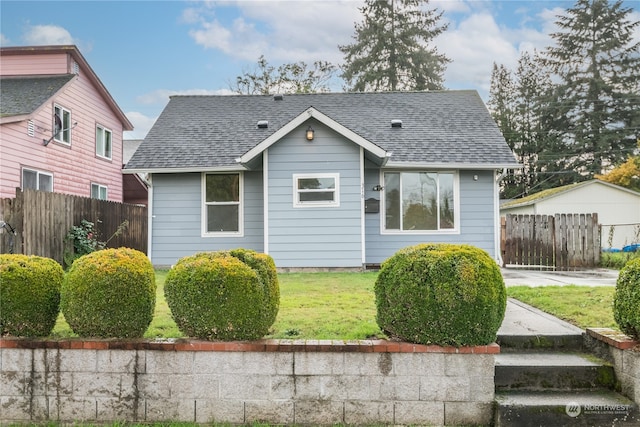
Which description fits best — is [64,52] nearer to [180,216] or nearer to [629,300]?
[180,216]

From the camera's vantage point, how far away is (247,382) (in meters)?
3.45

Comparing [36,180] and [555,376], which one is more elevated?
[36,180]

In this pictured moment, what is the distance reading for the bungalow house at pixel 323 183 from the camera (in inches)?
390

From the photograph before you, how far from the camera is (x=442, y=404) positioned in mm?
3352

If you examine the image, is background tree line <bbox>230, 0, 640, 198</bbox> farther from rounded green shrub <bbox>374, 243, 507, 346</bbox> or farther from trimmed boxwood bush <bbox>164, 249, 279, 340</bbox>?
rounded green shrub <bbox>374, 243, 507, 346</bbox>

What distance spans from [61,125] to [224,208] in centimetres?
786

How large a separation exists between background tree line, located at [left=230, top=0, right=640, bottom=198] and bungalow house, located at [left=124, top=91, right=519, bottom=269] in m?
15.8

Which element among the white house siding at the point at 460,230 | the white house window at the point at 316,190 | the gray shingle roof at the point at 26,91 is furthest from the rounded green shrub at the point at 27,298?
the gray shingle roof at the point at 26,91

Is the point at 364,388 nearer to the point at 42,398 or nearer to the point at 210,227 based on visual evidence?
the point at 42,398

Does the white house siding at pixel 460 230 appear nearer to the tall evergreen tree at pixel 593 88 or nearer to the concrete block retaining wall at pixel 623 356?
the concrete block retaining wall at pixel 623 356

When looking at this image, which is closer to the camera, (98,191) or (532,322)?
(532,322)

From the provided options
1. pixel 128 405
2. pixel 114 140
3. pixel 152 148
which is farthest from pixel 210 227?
pixel 114 140

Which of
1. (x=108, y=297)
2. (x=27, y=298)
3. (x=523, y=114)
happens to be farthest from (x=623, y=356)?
(x=523, y=114)

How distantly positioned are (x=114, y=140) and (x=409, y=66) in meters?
17.8
